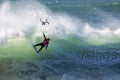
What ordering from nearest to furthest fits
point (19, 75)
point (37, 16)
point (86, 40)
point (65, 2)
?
point (19, 75) < point (86, 40) < point (37, 16) < point (65, 2)

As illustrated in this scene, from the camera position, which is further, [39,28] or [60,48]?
[39,28]

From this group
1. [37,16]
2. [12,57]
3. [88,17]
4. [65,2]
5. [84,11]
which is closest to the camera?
[12,57]

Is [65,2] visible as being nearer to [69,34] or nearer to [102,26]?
[102,26]

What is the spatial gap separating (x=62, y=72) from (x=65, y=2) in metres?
21.2

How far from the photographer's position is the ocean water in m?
18.4

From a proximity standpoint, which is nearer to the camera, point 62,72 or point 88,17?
point 62,72

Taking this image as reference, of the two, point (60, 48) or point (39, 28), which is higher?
point (39, 28)

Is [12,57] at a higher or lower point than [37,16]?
lower

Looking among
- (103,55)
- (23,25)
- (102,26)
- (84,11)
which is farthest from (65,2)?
(103,55)

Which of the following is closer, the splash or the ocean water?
the ocean water

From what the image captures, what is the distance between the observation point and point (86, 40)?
2378cm

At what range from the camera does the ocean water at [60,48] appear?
1836 cm

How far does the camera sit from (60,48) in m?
22.3

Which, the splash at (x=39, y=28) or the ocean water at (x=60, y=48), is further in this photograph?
the splash at (x=39, y=28)
